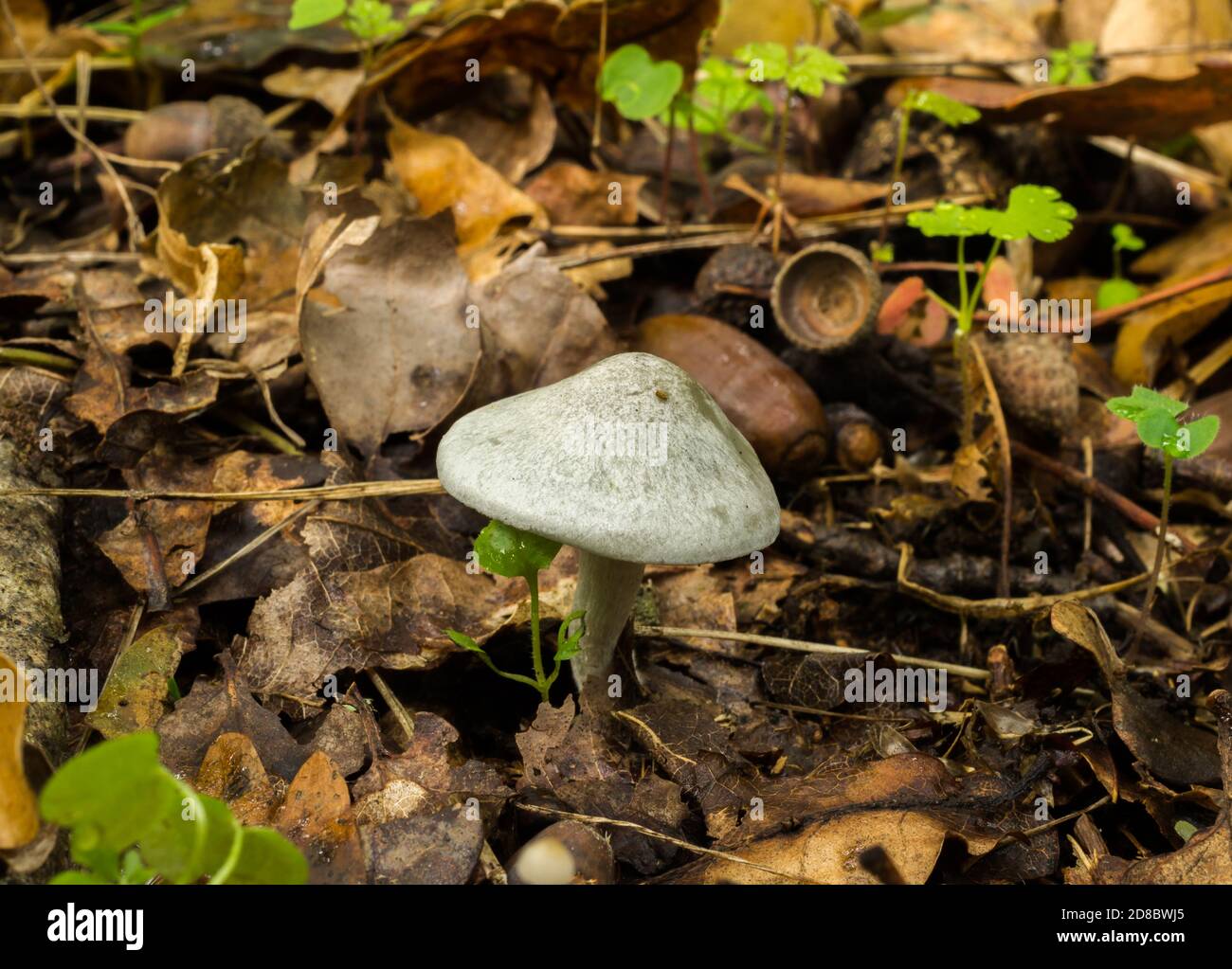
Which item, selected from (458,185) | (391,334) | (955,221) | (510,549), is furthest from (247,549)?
(955,221)

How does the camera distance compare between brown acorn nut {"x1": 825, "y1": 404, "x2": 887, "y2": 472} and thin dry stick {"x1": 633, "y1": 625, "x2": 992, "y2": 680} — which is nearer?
thin dry stick {"x1": 633, "y1": 625, "x2": 992, "y2": 680}

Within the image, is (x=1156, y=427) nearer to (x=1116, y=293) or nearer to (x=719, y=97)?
(x=1116, y=293)

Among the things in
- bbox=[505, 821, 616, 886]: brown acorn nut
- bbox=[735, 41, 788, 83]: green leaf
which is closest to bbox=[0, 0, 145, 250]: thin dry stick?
bbox=[735, 41, 788, 83]: green leaf

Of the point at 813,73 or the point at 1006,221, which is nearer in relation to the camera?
the point at 1006,221

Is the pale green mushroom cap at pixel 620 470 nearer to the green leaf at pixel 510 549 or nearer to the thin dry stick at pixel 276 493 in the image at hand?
the green leaf at pixel 510 549

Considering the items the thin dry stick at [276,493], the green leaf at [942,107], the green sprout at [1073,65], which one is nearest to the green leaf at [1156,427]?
the green leaf at [942,107]

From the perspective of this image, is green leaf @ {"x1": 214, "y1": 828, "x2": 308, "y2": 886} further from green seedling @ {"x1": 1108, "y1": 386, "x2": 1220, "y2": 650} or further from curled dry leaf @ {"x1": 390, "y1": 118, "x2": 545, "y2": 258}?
curled dry leaf @ {"x1": 390, "y1": 118, "x2": 545, "y2": 258}
